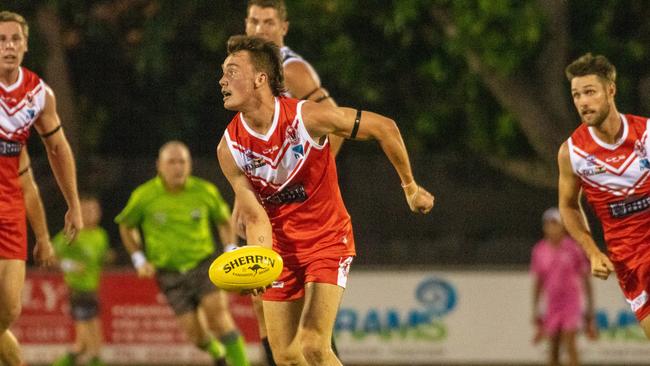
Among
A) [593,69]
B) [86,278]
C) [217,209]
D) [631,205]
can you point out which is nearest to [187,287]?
[217,209]

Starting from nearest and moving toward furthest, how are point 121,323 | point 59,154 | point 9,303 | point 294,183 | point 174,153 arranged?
point 294,183, point 9,303, point 59,154, point 174,153, point 121,323

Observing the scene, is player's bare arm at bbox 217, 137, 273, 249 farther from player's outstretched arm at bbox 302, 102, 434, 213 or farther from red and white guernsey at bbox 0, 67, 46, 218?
red and white guernsey at bbox 0, 67, 46, 218

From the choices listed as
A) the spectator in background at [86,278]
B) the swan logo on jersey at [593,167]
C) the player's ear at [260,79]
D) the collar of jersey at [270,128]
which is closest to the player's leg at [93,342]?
the spectator in background at [86,278]

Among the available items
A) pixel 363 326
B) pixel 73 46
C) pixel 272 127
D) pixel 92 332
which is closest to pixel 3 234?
pixel 272 127

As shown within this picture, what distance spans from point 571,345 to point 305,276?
21.7 feet

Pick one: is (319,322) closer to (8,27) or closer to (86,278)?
(8,27)

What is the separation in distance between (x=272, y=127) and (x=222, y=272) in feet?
2.97

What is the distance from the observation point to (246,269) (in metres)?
6.44

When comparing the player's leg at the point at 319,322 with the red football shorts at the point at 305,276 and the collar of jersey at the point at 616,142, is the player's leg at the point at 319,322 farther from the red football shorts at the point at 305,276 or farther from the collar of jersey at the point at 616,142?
the collar of jersey at the point at 616,142

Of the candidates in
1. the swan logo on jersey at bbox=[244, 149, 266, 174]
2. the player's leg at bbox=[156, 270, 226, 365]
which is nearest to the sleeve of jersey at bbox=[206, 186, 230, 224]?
the player's leg at bbox=[156, 270, 226, 365]

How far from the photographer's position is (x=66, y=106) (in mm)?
18734

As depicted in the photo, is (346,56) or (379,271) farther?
(346,56)

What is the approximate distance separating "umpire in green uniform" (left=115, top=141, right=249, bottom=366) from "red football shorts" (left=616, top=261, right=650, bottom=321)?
3813mm

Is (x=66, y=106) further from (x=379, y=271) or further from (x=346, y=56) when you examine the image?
(x=379, y=271)
